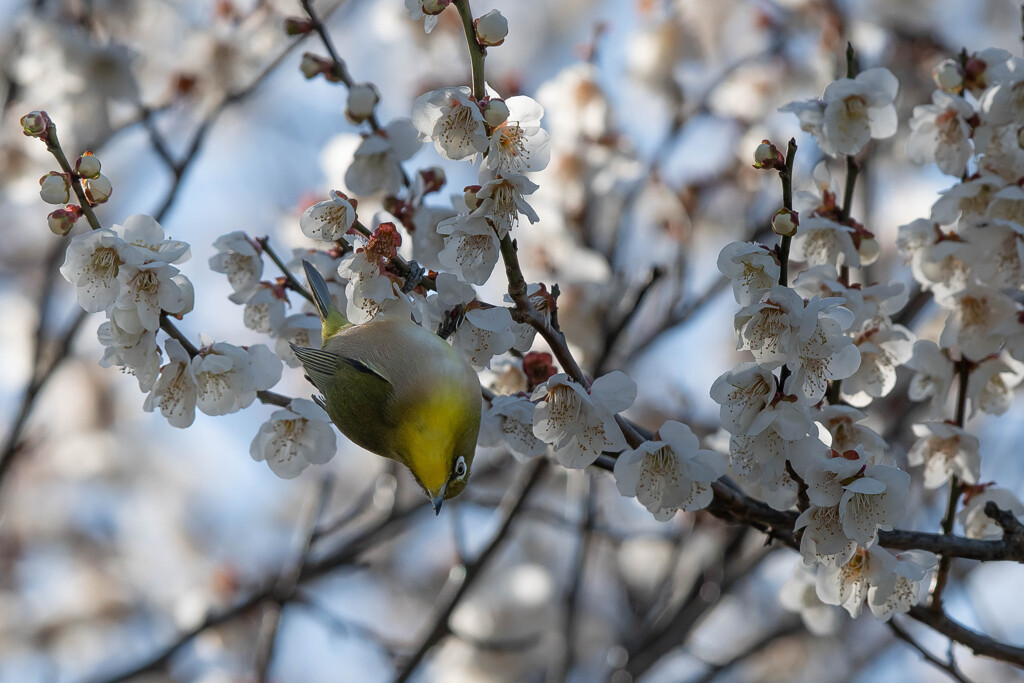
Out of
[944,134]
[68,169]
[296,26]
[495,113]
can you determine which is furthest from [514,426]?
[944,134]

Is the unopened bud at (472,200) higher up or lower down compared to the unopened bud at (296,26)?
lower down

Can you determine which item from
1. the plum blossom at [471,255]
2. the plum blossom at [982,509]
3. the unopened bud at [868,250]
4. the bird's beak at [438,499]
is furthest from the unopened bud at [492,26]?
the plum blossom at [982,509]

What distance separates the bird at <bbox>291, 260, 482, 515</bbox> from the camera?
93.7 inches

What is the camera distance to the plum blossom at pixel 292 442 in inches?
88.2

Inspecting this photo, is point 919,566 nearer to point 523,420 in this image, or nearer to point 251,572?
point 523,420

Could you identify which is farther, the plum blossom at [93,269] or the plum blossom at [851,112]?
the plum blossom at [851,112]

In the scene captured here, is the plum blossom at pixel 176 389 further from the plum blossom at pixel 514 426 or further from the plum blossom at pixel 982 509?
the plum blossom at pixel 982 509

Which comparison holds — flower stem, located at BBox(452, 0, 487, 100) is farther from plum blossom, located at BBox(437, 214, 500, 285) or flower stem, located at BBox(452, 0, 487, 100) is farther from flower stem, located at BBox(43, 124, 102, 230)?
flower stem, located at BBox(43, 124, 102, 230)

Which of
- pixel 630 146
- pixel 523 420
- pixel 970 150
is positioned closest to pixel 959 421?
pixel 970 150

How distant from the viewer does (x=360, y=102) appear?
2.41 meters

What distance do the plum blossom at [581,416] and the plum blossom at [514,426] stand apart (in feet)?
0.29

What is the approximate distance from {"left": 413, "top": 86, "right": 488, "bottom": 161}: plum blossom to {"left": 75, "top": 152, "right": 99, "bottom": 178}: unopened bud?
63 cm

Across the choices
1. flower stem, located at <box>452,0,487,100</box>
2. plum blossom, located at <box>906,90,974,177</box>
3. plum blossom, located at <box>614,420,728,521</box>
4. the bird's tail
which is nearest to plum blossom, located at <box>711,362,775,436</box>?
plum blossom, located at <box>614,420,728,521</box>

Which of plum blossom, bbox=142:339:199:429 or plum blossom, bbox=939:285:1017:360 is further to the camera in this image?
plum blossom, bbox=939:285:1017:360
